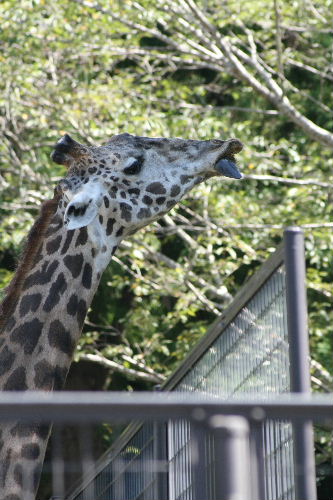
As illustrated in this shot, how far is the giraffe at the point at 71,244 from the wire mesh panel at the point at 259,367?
2.43ft

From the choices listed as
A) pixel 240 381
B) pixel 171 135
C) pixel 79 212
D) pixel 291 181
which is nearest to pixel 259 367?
pixel 240 381

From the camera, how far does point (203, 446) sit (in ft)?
10.9

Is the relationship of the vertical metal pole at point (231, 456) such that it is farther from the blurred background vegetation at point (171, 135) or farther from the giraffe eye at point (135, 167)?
the blurred background vegetation at point (171, 135)

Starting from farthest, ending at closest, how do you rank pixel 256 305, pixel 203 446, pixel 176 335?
pixel 176 335
pixel 256 305
pixel 203 446

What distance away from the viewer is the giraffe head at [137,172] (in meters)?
6.44

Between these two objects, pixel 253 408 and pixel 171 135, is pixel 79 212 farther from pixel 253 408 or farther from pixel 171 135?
pixel 171 135

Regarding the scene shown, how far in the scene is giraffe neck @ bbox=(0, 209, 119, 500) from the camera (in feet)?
18.7

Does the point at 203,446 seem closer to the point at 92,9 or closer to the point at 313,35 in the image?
the point at 92,9

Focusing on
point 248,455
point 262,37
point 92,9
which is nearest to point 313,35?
point 262,37

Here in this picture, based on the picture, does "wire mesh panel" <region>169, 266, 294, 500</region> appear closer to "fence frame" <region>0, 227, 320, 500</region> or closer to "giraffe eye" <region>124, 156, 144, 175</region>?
"fence frame" <region>0, 227, 320, 500</region>

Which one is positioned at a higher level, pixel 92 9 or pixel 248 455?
pixel 92 9

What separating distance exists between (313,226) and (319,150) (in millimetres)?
2700

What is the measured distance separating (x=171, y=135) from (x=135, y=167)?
21.2ft

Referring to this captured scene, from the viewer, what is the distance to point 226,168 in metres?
6.53
